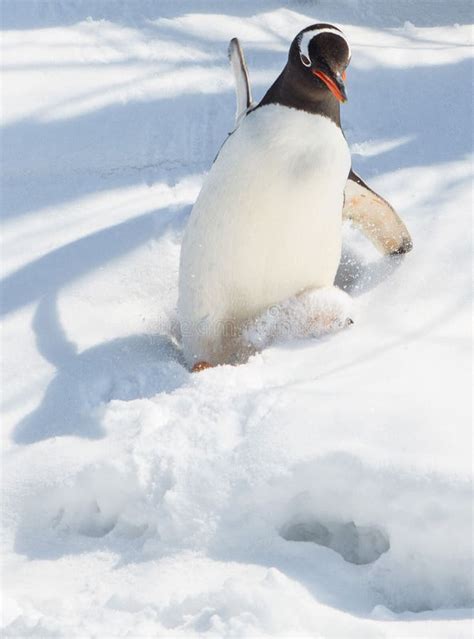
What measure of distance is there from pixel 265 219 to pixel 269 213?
0.02 metres

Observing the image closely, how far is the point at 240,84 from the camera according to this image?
105 inches

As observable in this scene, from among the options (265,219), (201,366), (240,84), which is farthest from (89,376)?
(240,84)

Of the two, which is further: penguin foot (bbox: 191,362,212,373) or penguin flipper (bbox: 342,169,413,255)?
penguin flipper (bbox: 342,169,413,255)

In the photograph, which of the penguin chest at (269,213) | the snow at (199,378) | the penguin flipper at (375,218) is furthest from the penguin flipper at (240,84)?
the snow at (199,378)

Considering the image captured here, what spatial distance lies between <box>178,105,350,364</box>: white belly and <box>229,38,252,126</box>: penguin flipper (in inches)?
8.0

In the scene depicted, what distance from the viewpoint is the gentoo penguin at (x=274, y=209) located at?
2.28m

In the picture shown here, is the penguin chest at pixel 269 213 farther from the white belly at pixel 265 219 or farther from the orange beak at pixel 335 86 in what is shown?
the orange beak at pixel 335 86

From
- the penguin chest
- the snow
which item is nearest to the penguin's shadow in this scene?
the snow

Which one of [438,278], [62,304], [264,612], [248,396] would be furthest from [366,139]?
[264,612]

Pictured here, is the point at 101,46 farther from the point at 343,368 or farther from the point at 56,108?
the point at 343,368

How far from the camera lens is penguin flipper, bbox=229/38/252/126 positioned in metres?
2.61

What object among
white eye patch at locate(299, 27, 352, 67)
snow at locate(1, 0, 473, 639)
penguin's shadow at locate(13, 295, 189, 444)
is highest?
white eye patch at locate(299, 27, 352, 67)

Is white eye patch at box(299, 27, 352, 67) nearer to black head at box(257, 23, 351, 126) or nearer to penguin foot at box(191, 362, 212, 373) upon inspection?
black head at box(257, 23, 351, 126)

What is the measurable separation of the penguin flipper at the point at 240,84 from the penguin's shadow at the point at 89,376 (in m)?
0.65
